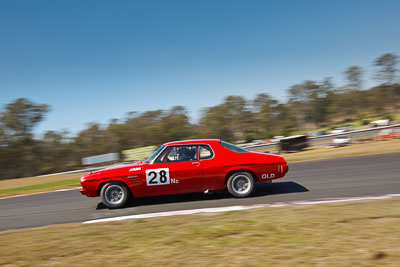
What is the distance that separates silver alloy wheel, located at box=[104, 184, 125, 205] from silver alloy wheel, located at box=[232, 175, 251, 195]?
2.72m

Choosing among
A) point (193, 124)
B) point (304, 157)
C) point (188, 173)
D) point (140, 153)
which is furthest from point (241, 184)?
point (193, 124)

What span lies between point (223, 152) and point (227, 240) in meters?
3.20

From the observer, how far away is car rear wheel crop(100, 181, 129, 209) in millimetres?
7039

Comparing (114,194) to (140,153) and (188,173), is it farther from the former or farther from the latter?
(140,153)

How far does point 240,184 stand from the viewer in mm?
7035

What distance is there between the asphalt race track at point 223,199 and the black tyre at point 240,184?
0.17 m

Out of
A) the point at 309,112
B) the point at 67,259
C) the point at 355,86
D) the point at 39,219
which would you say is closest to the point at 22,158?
the point at 39,219

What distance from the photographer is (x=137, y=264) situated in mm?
3486

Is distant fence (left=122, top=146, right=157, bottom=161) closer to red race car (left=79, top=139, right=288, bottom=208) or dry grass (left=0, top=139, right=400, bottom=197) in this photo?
dry grass (left=0, top=139, right=400, bottom=197)

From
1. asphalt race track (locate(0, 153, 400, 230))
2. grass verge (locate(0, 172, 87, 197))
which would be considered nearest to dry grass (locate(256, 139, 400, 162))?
asphalt race track (locate(0, 153, 400, 230))

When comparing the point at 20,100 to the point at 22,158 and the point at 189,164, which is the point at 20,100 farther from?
the point at 189,164

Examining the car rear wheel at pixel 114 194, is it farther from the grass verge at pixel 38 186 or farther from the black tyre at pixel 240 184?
the grass verge at pixel 38 186

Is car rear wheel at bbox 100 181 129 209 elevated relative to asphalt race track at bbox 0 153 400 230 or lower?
elevated

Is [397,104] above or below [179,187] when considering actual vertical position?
above
